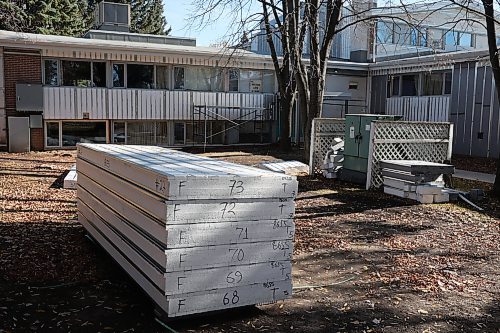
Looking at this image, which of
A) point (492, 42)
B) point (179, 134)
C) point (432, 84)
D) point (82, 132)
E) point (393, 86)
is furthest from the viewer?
point (393, 86)

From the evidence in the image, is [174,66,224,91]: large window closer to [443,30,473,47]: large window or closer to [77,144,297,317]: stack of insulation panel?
[443,30,473,47]: large window

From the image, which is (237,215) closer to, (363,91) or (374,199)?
(374,199)

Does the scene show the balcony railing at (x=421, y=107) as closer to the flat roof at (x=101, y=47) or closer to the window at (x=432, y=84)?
→ the window at (x=432, y=84)

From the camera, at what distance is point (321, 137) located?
14.6 metres

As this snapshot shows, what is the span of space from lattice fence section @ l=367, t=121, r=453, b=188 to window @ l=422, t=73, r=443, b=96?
33.6 ft

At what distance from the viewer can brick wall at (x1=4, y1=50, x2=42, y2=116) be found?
1920cm

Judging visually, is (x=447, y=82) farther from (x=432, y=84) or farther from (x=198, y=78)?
(x=198, y=78)

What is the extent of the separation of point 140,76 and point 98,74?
1.83 m

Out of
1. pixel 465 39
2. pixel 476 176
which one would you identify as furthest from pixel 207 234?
pixel 465 39

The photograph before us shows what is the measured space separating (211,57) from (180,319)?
769 inches

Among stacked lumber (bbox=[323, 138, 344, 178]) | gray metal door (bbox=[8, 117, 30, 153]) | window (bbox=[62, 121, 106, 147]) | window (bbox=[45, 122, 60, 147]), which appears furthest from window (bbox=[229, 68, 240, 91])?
stacked lumber (bbox=[323, 138, 344, 178])

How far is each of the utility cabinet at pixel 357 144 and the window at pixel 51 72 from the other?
1298 cm

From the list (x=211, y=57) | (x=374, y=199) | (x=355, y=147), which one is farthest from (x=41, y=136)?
(x=374, y=199)

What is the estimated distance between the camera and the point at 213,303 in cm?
431
